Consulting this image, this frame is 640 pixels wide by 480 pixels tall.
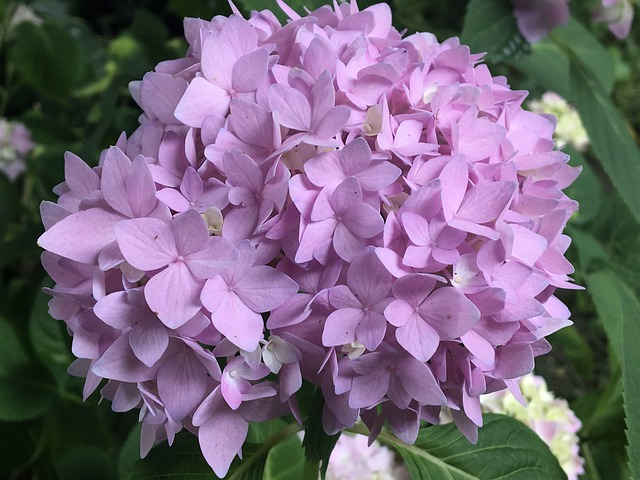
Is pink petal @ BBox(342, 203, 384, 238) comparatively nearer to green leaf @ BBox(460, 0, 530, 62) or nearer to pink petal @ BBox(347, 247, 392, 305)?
pink petal @ BBox(347, 247, 392, 305)

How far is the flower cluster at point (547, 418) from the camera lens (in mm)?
653

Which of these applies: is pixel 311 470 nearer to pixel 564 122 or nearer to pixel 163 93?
pixel 163 93

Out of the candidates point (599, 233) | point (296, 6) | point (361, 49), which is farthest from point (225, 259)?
point (599, 233)

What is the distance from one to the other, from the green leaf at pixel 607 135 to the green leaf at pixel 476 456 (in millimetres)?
265

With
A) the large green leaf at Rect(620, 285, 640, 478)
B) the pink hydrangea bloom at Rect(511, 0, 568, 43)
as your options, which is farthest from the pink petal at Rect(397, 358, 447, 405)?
the pink hydrangea bloom at Rect(511, 0, 568, 43)

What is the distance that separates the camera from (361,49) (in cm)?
36

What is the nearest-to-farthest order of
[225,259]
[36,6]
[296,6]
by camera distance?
[225,259] < [296,6] < [36,6]

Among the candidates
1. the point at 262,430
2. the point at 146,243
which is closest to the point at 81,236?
the point at 146,243

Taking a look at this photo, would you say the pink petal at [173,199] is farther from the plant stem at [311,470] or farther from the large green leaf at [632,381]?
the large green leaf at [632,381]

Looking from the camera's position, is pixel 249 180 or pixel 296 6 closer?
pixel 249 180

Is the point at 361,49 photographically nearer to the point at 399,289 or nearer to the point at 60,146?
the point at 399,289

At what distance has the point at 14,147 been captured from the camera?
1.19 m

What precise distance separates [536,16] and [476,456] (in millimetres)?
453

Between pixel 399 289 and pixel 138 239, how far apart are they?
0.12 m
